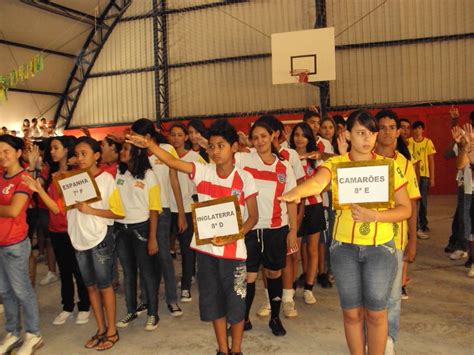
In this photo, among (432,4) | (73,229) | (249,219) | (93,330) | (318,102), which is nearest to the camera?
(249,219)

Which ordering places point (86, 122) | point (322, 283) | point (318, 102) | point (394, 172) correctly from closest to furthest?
1. point (394, 172)
2. point (322, 283)
3. point (318, 102)
4. point (86, 122)

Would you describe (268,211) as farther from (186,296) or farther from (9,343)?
(9,343)

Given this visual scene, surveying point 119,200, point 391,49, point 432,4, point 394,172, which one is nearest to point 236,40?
point 391,49

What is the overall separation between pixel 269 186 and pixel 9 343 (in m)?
2.23

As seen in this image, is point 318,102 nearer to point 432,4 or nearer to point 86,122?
point 432,4

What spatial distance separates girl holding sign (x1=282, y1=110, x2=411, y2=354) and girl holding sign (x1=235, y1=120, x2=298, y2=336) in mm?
889

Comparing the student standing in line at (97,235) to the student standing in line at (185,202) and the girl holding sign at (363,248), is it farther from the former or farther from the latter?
the girl holding sign at (363,248)

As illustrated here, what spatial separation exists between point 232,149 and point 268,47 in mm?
11441

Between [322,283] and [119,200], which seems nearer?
[119,200]

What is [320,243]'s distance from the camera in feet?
16.1

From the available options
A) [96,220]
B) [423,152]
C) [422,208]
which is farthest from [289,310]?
[423,152]

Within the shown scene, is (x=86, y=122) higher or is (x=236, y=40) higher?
(x=236, y=40)

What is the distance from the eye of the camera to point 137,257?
379 cm

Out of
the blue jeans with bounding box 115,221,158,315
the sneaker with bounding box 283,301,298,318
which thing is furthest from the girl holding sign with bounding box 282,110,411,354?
the blue jeans with bounding box 115,221,158,315
